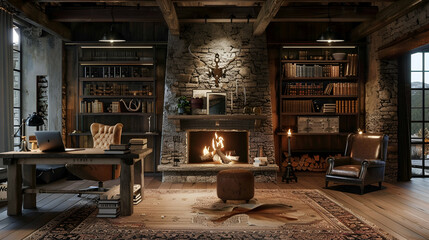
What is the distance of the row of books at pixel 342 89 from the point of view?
7.05m

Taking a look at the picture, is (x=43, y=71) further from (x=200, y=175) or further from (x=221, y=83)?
(x=200, y=175)

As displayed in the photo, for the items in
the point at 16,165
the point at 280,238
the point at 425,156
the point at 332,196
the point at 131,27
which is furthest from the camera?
the point at 131,27

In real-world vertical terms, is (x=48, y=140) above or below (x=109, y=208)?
above

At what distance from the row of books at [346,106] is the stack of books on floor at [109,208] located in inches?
193

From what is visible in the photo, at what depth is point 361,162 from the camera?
222 inches

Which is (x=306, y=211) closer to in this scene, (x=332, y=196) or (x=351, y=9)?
(x=332, y=196)

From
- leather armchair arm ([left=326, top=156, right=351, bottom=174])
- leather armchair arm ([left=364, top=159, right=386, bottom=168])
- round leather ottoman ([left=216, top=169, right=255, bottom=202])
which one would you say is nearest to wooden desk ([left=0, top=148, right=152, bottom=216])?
round leather ottoman ([left=216, top=169, right=255, bottom=202])

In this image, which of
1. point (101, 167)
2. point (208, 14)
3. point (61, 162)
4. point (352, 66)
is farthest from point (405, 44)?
point (61, 162)

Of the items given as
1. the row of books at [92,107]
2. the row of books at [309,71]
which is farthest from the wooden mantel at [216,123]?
the row of books at [92,107]

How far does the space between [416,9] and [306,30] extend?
227 centimetres

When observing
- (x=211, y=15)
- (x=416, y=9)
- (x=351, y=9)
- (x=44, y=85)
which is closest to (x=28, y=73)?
(x=44, y=85)

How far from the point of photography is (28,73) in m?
6.98

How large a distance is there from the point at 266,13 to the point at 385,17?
224 cm

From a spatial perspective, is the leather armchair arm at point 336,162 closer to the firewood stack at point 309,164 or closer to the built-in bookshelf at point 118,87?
the firewood stack at point 309,164
